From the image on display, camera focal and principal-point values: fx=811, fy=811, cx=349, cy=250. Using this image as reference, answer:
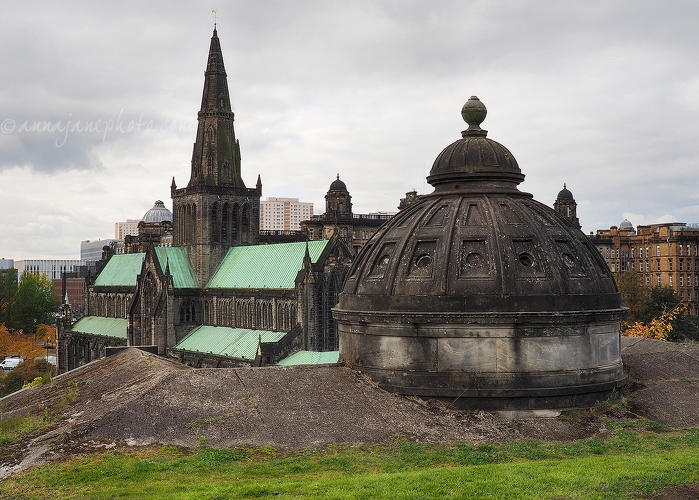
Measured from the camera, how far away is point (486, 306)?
57.9 ft

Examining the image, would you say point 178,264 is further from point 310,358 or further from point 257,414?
point 257,414

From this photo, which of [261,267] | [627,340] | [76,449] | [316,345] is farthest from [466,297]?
[261,267]

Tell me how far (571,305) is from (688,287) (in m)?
101

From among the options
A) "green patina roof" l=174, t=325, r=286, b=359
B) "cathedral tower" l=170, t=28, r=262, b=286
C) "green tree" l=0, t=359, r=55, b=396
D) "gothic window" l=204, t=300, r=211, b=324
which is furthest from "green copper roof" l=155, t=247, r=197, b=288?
"green tree" l=0, t=359, r=55, b=396

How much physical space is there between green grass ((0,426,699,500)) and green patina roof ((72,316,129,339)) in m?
69.8

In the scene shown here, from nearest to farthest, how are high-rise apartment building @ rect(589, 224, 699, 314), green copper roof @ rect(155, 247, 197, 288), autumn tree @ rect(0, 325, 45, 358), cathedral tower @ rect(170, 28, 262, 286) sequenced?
green copper roof @ rect(155, 247, 197, 288) → cathedral tower @ rect(170, 28, 262, 286) → autumn tree @ rect(0, 325, 45, 358) → high-rise apartment building @ rect(589, 224, 699, 314)

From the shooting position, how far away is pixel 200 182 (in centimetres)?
7362

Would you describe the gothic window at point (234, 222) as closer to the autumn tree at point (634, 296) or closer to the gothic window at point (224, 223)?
the gothic window at point (224, 223)

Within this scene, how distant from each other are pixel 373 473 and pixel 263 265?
175 feet

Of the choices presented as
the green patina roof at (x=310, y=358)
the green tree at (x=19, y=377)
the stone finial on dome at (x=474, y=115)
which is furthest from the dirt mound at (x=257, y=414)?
the green tree at (x=19, y=377)

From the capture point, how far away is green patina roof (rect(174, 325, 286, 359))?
196ft

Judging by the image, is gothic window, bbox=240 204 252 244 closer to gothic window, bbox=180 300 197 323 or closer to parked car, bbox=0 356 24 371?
gothic window, bbox=180 300 197 323

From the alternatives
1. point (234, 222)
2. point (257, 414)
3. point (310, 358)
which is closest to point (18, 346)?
point (234, 222)

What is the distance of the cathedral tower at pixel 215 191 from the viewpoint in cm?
7406
